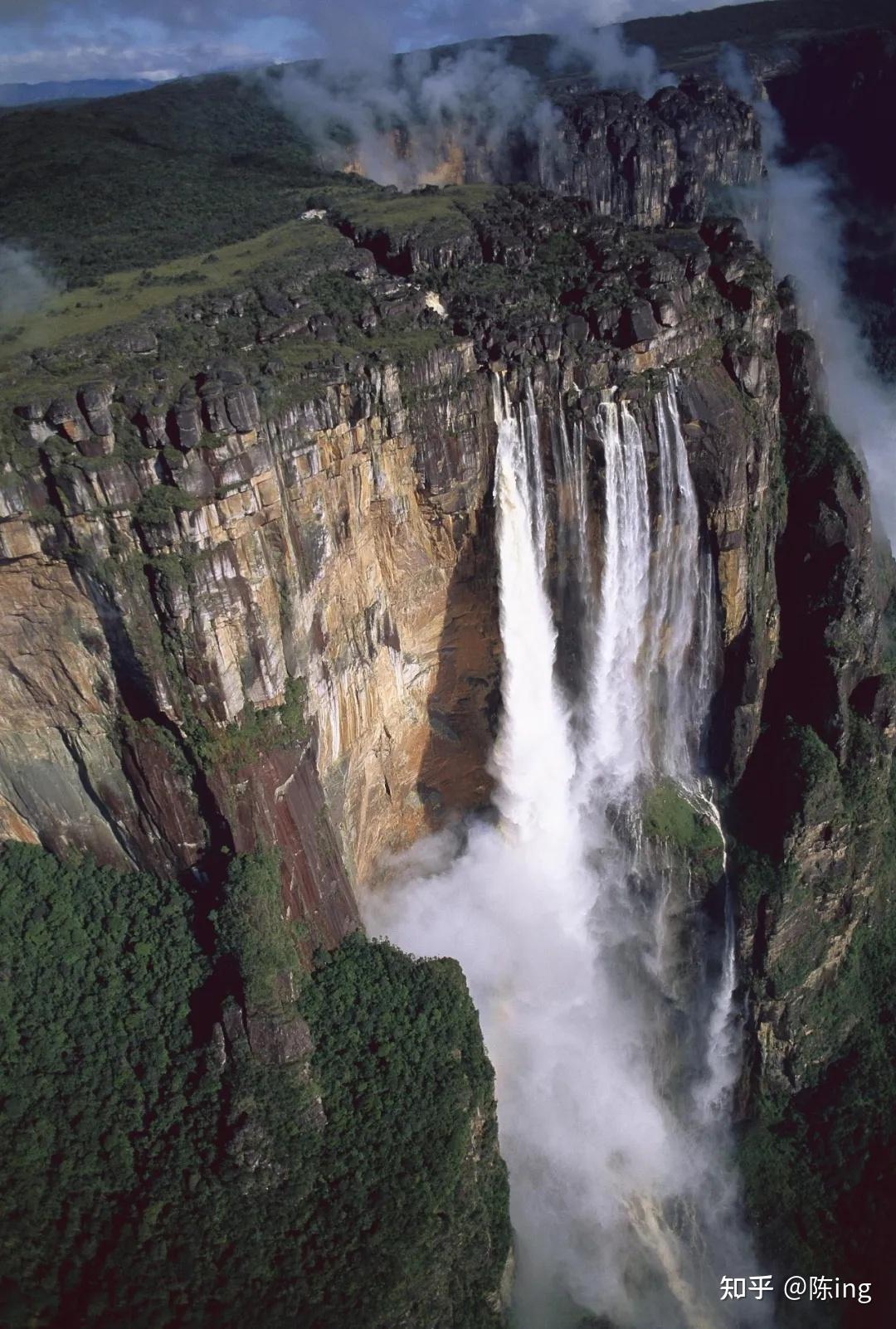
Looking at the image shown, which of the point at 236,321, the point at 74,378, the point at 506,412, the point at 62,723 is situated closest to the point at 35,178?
the point at 236,321

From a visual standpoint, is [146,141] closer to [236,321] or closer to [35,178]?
[35,178]

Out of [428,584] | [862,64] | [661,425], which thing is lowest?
[428,584]

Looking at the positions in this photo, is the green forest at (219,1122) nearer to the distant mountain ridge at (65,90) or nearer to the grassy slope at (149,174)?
the grassy slope at (149,174)

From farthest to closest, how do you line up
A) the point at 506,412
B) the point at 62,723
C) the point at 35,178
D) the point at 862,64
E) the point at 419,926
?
1. the point at 862,64
2. the point at 35,178
3. the point at 419,926
4. the point at 506,412
5. the point at 62,723

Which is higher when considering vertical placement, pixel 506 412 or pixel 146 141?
pixel 146 141

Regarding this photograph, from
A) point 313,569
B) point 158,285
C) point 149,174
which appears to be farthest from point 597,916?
point 149,174

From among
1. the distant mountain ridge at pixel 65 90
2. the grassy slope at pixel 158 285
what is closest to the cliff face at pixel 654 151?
the grassy slope at pixel 158 285

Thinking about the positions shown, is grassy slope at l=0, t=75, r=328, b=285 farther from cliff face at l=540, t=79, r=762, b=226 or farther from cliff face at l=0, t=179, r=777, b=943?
cliff face at l=540, t=79, r=762, b=226

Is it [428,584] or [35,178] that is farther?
[35,178]
